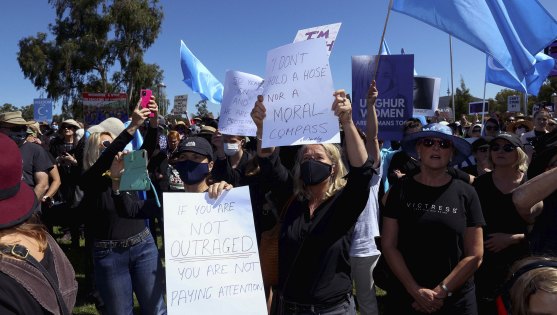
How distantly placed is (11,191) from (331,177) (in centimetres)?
163

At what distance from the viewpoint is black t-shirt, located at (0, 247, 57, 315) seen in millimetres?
1152

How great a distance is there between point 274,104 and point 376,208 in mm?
2043

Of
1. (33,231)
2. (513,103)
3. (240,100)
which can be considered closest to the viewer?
(33,231)

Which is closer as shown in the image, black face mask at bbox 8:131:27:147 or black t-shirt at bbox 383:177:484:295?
black t-shirt at bbox 383:177:484:295

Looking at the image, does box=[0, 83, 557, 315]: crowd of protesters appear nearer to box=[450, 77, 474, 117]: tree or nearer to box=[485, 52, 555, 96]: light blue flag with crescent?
box=[485, 52, 555, 96]: light blue flag with crescent

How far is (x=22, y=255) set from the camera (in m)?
1.25

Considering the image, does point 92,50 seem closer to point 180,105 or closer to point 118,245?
point 180,105

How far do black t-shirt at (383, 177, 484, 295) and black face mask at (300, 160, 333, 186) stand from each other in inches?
26.8

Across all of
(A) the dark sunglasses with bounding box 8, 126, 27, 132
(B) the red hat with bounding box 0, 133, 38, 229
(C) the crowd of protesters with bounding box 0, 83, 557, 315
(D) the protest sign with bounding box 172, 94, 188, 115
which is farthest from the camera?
(D) the protest sign with bounding box 172, 94, 188, 115

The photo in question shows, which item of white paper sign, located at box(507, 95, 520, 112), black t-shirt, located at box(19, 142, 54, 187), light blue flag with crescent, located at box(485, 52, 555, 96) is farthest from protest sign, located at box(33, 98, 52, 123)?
white paper sign, located at box(507, 95, 520, 112)

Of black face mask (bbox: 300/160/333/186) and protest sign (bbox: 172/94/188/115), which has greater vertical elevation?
protest sign (bbox: 172/94/188/115)

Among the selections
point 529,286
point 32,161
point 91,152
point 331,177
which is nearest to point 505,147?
point 331,177

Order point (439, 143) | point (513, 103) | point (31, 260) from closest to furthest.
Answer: point (31, 260) → point (439, 143) → point (513, 103)

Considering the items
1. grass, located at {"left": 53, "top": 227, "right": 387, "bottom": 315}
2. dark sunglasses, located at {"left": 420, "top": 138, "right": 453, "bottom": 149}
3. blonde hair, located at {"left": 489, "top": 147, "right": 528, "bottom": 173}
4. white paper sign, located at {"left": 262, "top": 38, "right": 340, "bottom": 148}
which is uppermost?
white paper sign, located at {"left": 262, "top": 38, "right": 340, "bottom": 148}
